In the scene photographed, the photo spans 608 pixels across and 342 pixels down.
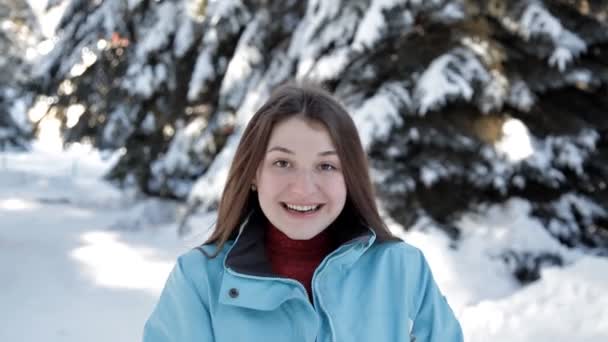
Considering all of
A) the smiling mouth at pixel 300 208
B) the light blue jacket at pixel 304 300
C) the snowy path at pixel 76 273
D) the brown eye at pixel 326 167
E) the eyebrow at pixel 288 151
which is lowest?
the snowy path at pixel 76 273

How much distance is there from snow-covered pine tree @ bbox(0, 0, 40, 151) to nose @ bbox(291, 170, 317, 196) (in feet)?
53.1

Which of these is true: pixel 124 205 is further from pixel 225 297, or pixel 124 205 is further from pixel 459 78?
pixel 225 297

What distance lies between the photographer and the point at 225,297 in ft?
5.13

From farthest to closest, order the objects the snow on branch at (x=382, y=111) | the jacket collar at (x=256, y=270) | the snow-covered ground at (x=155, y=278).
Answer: the snow on branch at (x=382, y=111), the snow-covered ground at (x=155, y=278), the jacket collar at (x=256, y=270)

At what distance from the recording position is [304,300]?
158 cm

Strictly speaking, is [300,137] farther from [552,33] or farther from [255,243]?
[552,33]

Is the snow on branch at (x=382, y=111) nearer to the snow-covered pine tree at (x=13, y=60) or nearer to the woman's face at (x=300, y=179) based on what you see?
the woman's face at (x=300, y=179)

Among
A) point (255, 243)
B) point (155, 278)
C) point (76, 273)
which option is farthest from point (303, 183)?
point (76, 273)

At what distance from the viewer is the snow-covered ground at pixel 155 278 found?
4113 millimetres

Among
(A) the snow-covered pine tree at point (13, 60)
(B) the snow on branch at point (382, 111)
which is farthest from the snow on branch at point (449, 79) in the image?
(A) the snow-covered pine tree at point (13, 60)

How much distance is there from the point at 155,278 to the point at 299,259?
4195mm

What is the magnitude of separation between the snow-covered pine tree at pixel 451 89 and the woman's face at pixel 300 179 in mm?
3367

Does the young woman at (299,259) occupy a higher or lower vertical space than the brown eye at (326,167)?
lower

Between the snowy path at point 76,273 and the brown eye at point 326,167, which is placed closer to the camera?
the brown eye at point 326,167
